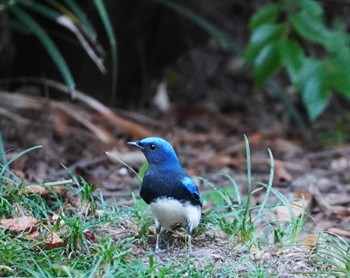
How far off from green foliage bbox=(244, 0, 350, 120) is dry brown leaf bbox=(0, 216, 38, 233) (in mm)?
2975

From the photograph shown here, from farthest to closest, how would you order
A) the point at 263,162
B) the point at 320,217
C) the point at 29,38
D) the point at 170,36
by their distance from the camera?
1. the point at 170,36
2. the point at 29,38
3. the point at 263,162
4. the point at 320,217

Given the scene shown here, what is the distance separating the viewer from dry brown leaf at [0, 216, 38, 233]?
3448mm

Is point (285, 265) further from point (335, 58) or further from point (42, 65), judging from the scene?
point (42, 65)

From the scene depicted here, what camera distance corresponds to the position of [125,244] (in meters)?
3.54

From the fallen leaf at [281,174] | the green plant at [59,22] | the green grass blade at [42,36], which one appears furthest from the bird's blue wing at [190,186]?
A: the green grass blade at [42,36]

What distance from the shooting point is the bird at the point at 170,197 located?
11.7 feet

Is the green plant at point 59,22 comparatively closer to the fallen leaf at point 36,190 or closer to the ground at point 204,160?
the ground at point 204,160

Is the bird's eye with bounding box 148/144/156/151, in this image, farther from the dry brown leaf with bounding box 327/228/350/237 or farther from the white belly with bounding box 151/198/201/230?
the dry brown leaf with bounding box 327/228/350/237

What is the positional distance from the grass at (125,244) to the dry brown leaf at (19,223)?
0.02 m

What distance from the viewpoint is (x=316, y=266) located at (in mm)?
3604

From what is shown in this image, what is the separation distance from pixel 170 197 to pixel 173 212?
71 mm

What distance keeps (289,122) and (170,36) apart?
1683mm

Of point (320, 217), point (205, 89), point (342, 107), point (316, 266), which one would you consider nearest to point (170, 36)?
point (205, 89)

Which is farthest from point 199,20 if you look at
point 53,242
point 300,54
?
point 53,242
